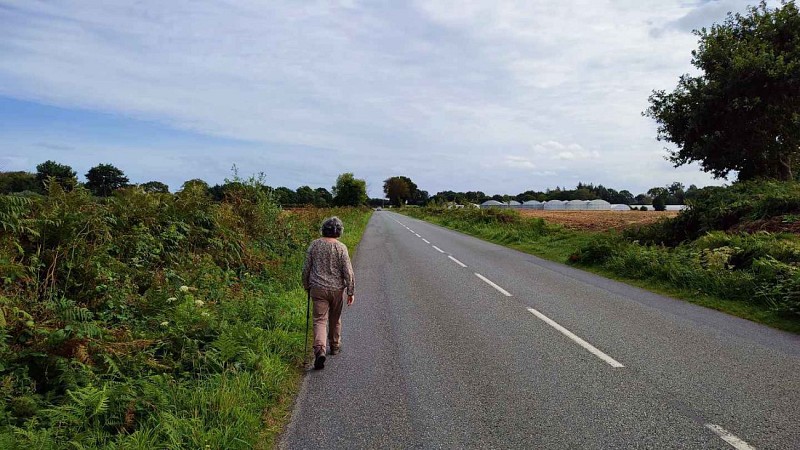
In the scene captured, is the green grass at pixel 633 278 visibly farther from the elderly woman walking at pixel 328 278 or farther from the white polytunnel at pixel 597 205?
the white polytunnel at pixel 597 205

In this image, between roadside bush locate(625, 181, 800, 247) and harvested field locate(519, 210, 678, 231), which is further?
harvested field locate(519, 210, 678, 231)

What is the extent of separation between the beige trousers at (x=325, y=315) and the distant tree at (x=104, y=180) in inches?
203

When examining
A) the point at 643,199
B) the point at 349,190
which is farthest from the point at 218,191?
the point at 643,199

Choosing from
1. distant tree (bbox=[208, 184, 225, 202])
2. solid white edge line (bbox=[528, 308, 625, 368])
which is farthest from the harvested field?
distant tree (bbox=[208, 184, 225, 202])

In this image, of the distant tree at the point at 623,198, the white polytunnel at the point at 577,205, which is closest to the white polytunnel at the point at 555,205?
the white polytunnel at the point at 577,205

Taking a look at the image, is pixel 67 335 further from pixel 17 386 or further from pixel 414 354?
pixel 414 354

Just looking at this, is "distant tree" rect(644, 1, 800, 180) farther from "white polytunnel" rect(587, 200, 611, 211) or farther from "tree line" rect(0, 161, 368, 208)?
"white polytunnel" rect(587, 200, 611, 211)

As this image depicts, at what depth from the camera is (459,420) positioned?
4.08m

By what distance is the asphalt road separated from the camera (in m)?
3.80

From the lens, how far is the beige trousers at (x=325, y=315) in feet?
18.4

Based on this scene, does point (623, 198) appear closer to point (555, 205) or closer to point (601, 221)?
point (555, 205)

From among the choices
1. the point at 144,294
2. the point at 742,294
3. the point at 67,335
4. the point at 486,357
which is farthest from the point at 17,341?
the point at 742,294

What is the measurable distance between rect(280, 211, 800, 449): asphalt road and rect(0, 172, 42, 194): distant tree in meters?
5.63

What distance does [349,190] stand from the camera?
3905 inches
